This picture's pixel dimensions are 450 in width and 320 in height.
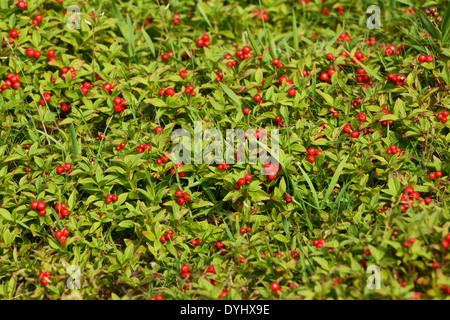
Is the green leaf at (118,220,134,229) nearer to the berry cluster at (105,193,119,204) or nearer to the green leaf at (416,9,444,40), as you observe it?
the berry cluster at (105,193,119,204)

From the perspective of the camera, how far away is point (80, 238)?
126 inches

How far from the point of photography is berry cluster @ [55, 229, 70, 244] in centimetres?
310

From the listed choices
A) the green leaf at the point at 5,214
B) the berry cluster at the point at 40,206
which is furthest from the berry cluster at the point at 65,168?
the green leaf at the point at 5,214

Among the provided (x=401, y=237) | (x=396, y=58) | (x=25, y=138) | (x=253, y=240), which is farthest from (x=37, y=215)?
(x=396, y=58)

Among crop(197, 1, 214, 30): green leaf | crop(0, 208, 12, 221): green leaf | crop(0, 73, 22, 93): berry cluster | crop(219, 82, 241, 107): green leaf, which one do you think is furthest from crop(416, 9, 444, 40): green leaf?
crop(0, 208, 12, 221): green leaf

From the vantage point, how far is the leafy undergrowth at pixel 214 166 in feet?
9.42

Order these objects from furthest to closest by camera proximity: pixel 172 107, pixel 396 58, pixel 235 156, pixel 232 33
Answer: pixel 232 33, pixel 396 58, pixel 172 107, pixel 235 156

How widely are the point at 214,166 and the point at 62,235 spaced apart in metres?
1.14

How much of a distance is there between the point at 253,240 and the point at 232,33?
2.39 meters

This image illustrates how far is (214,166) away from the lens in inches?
136

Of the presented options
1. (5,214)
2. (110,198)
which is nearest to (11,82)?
(5,214)

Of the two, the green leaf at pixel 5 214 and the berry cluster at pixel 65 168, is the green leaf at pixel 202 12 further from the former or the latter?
the green leaf at pixel 5 214

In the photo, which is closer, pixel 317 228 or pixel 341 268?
pixel 341 268

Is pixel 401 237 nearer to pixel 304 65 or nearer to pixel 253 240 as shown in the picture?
pixel 253 240
